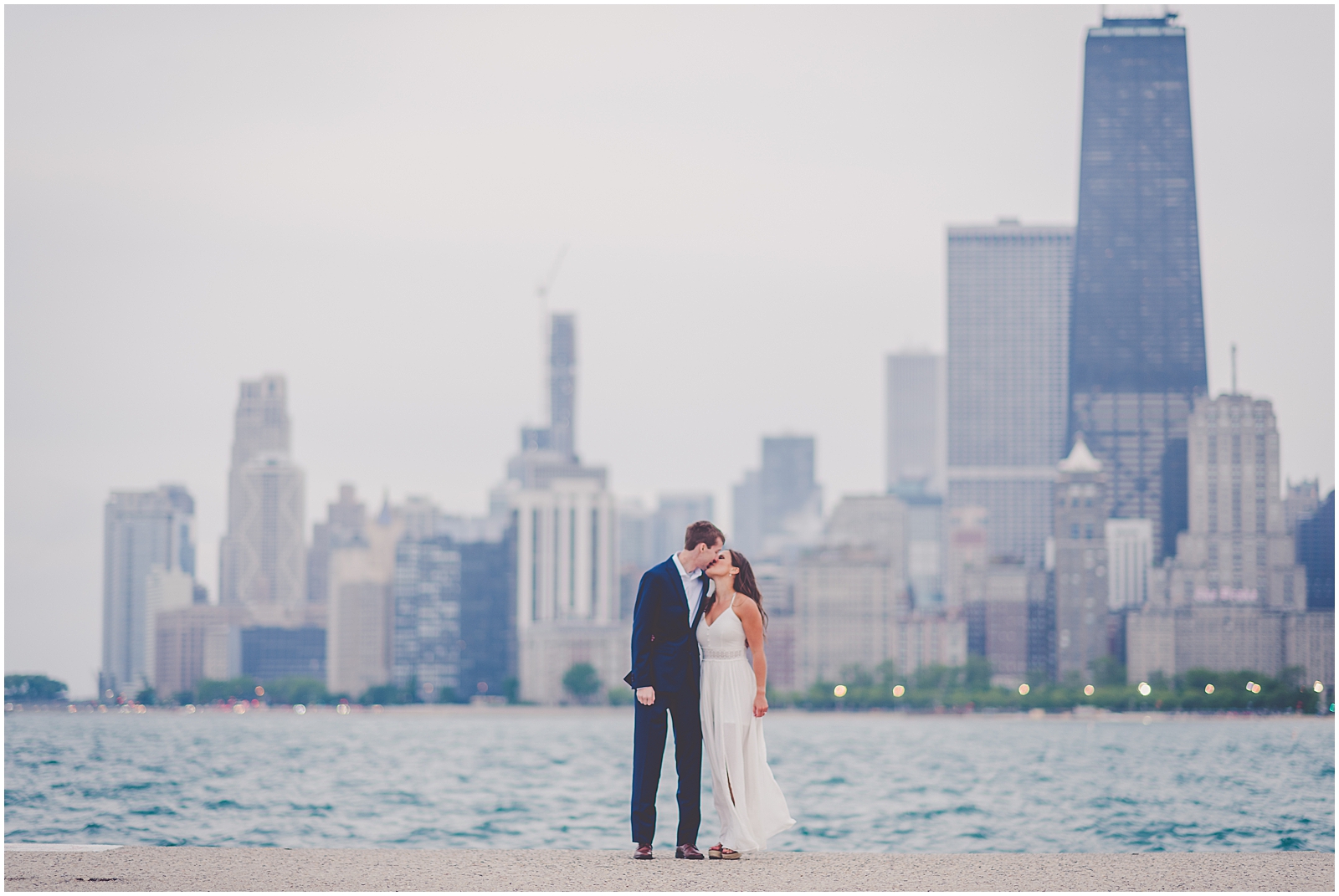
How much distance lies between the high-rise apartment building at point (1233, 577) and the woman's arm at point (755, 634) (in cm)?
14918

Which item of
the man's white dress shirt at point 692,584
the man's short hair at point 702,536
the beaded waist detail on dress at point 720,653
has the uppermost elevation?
A: the man's short hair at point 702,536

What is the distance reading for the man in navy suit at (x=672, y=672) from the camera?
10359 millimetres

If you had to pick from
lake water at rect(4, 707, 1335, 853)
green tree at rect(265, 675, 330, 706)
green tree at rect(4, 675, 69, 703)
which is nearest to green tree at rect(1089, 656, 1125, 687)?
lake water at rect(4, 707, 1335, 853)

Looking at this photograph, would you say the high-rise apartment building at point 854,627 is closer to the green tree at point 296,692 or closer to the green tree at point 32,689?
the green tree at point 296,692

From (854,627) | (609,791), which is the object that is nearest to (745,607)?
(609,791)

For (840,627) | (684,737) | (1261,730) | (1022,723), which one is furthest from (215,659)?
(684,737)

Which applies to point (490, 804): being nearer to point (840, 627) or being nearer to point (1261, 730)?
point (1261, 730)

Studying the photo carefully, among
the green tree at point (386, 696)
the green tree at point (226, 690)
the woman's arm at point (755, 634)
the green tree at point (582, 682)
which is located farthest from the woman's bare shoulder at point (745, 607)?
the green tree at point (226, 690)

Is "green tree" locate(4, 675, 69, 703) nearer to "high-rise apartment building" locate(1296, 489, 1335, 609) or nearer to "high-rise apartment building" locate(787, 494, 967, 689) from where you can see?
"high-rise apartment building" locate(787, 494, 967, 689)

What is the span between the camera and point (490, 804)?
39188 mm

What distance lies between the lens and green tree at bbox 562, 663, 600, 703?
521ft

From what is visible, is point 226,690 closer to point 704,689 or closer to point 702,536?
point 704,689

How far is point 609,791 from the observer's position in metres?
47.3

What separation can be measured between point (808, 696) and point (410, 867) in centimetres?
14292
